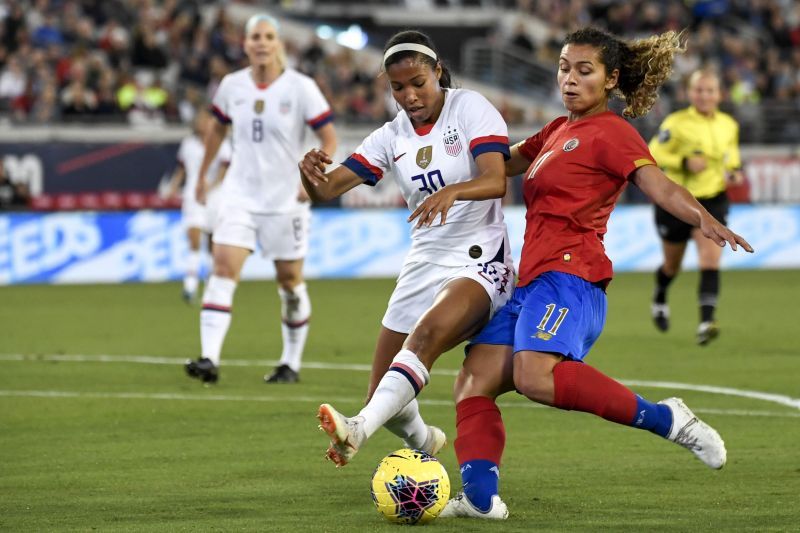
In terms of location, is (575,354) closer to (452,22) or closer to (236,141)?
(236,141)

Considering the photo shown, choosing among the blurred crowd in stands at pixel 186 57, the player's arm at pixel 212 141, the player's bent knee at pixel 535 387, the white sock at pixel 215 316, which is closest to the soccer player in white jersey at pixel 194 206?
the blurred crowd in stands at pixel 186 57

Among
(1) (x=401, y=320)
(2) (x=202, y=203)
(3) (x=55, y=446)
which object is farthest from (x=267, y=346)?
(1) (x=401, y=320)

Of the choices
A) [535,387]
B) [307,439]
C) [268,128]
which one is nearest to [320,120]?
[268,128]

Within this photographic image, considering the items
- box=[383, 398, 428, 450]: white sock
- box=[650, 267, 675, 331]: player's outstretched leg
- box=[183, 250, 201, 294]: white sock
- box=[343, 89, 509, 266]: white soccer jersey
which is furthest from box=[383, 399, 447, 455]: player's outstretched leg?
box=[183, 250, 201, 294]: white sock

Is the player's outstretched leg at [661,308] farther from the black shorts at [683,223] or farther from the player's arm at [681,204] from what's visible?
the player's arm at [681,204]

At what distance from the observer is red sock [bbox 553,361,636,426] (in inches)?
241

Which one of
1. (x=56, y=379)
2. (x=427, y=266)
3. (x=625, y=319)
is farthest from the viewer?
(x=625, y=319)

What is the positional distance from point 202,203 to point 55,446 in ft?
13.3

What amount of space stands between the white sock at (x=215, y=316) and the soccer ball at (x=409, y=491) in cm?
463

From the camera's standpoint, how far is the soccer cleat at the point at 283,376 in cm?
1116

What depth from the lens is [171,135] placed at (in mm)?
23969

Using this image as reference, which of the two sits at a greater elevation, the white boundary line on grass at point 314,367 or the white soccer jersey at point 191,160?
the white soccer jersey at point 191,160

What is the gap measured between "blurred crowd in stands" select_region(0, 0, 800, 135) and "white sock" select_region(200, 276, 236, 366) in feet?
43.3

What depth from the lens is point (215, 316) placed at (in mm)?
10742
